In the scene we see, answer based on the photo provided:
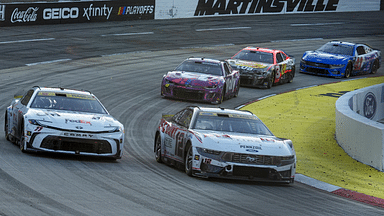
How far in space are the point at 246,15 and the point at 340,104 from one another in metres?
29.8

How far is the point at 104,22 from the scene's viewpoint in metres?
37.2

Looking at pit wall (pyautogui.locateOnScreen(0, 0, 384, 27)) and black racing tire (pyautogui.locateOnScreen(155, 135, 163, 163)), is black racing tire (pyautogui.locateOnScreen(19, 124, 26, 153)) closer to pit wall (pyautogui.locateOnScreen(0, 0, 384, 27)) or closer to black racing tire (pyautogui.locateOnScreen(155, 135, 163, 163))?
black racing tire (pyautogui.locateOnScreen(155, 135, 163, 163))

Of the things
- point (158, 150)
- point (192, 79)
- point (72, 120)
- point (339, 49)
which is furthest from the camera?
point (339, 49)

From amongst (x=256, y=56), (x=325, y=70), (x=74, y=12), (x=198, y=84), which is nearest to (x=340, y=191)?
(x=198, y=84)

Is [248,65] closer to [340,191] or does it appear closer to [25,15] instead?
[340,191]

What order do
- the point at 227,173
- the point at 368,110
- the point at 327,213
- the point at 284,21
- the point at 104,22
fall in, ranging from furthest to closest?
the point at 284,21 → the point at 104,22 → the point at 368,110 → the point at 227,173 → the point at 327,213

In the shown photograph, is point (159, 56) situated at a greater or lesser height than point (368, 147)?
lesser

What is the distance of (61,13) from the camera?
34781 mm

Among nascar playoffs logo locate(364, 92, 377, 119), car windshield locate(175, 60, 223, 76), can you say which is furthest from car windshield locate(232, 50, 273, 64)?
nascar playoffs logo locate(364, 92, 377, 119)

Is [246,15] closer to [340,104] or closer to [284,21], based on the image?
[284,21]

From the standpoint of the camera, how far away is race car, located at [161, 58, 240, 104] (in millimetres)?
20297

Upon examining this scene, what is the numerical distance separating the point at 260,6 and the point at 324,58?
60.4 ft

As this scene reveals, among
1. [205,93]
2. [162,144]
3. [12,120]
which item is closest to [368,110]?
[205,93]

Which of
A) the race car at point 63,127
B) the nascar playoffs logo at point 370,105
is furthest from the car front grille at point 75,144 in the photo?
the nascar playoffs logo at point 370,105
